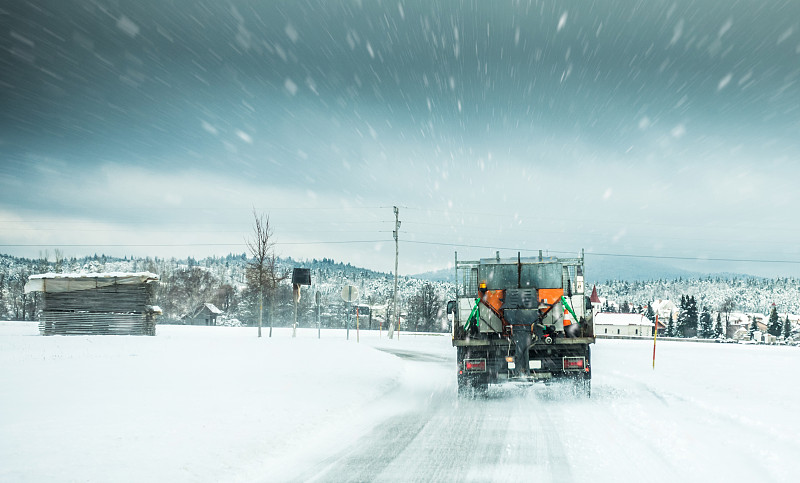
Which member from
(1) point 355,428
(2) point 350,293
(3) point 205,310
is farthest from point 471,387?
(3) point 205,310

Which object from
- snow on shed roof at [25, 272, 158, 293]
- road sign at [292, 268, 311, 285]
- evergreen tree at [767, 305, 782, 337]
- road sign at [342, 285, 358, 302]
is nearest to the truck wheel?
road sign at [342, 285, 358, 302]

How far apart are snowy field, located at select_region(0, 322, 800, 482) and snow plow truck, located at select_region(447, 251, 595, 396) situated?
0.65 m

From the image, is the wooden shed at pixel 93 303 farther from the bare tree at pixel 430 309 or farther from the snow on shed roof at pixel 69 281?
the bare tree at pixel 430 309

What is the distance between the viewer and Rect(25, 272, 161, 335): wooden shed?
30.1 meters

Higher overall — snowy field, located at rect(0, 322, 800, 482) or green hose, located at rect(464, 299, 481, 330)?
green hose, located at rect(464, 299, 481, 330)

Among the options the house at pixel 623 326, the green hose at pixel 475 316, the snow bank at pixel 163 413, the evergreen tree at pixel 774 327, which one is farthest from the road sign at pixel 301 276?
the evergreen tree at pixel 774 327

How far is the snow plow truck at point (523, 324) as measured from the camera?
1080 cm

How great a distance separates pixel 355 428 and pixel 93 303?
2753 centimetres

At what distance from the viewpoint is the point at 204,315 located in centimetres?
9244

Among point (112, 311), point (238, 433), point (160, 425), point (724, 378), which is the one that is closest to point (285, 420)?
point (238, 433)

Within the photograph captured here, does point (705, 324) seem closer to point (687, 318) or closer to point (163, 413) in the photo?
point (687, 318)

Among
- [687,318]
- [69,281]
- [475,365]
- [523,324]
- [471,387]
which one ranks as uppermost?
[69,281]

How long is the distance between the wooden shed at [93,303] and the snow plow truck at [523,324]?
23880mm

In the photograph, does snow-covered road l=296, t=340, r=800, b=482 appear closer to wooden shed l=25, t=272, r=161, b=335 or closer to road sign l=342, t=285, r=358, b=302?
road sign l=342, t=285, r=358, b=302
